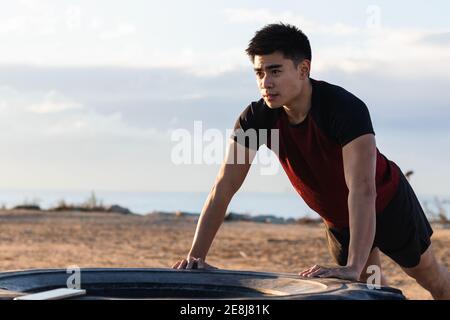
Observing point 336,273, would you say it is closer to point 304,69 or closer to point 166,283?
point 166,283

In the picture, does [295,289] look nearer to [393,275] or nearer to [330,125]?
[330,125]

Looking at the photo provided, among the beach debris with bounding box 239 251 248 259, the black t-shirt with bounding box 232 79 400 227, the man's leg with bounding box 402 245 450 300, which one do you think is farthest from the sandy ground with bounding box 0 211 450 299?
the black t-shirt with bounding box 232 79 400 227

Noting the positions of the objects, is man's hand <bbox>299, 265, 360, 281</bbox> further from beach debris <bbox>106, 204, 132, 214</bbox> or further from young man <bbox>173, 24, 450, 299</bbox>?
beach debris <bbox>106, 204, 132, 214</bbox>

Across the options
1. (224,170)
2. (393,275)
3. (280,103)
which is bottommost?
(393,275)

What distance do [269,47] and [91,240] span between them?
10224 mm

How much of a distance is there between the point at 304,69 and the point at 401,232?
3.28 feet

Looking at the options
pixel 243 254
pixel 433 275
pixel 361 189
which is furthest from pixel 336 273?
pixel 243 254

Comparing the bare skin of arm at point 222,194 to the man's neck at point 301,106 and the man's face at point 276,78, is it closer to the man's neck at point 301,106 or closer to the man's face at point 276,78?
the man's neck at point 301,106

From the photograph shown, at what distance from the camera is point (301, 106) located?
4238 mm

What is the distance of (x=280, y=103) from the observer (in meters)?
4.12

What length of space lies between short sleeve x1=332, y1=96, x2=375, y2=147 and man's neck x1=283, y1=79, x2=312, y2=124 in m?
0.17

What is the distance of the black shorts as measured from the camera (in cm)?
462

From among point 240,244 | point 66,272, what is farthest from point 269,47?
point 240,244
